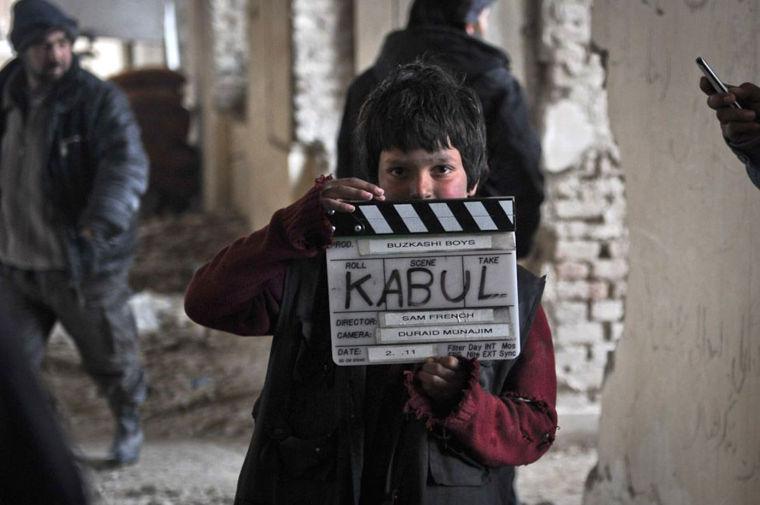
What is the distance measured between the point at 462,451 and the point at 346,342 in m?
0.32

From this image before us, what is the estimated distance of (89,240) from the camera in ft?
16.9

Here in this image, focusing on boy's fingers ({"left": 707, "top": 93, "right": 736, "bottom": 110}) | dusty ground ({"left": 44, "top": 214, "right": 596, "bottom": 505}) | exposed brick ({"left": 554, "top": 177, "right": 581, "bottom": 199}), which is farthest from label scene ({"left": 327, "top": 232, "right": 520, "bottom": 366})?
exposed brick ({"left": 554, "top": 177, "right": 581, "bottom": 199})

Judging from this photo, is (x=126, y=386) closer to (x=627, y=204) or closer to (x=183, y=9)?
(x=627, y=204)

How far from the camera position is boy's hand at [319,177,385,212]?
2.06m

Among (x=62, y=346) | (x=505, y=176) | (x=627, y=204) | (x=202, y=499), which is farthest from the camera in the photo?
(x=62, y=346)

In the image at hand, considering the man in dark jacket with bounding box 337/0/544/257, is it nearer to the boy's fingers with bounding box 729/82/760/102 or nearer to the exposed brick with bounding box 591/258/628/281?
the boy's fingers with bounding box 729/82/760/102

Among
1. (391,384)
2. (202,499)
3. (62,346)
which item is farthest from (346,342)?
(62,346)

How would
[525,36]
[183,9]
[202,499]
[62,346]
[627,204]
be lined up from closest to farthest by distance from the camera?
[627,204], [202,499], [525,36], [62,346], [183,9]

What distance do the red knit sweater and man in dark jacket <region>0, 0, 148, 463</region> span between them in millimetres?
2949

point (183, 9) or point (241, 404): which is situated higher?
point (183, 9)

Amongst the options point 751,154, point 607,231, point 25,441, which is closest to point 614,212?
point 607,231

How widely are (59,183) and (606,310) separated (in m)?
2.75

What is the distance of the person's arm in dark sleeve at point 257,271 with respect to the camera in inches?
82.8

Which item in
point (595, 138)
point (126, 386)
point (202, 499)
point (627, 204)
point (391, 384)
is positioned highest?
point (595, 138)
